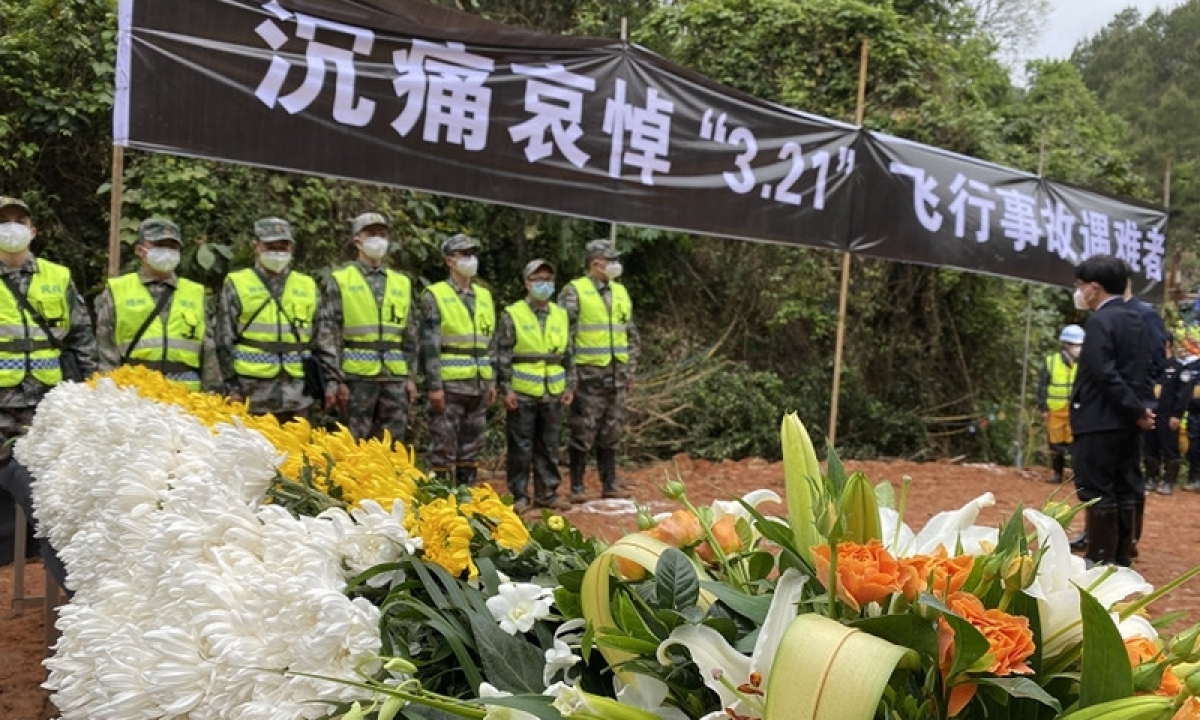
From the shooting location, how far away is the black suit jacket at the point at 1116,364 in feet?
16.7

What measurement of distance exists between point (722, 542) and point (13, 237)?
4912 millimetres

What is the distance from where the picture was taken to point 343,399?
5.91 metres

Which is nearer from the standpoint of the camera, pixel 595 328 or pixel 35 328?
pixel 35 328

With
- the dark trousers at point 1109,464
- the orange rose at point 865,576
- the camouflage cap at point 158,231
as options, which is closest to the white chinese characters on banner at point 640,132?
the camouflage cap at point 158,231

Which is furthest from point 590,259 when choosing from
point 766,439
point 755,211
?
point 766,439

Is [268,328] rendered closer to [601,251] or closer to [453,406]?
[453,406]

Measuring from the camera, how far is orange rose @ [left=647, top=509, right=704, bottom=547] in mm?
1241

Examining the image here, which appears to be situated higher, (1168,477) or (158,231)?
(158,231)

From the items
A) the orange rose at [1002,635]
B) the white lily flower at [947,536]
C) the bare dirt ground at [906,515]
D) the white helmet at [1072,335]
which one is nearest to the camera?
the orange rose at [1002,635]

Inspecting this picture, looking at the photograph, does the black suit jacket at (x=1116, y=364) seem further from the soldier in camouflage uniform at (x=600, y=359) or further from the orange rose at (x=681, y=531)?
the orange rose at (x=681, y=531)

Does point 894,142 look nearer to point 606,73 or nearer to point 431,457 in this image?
point 606,73

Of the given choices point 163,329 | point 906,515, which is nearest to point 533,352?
point 163,329

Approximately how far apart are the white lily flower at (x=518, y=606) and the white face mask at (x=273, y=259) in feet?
15.8

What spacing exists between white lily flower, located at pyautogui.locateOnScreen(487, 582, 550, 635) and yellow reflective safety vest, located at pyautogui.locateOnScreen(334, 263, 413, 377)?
5006 mm
